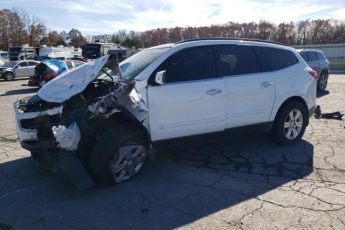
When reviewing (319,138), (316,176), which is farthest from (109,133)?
(319,138)

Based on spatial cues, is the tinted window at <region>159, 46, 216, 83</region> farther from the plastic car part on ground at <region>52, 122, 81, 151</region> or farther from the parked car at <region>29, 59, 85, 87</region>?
the parked car at <region>29, 59, 85, 87</region>

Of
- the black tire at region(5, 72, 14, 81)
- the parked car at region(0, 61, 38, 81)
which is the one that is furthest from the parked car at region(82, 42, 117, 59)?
the black tire at region(5, 72, 14, 81)

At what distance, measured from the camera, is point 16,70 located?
26125 millimetres

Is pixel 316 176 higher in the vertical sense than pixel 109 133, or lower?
lower

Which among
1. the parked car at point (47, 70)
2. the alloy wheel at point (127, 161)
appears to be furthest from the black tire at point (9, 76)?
the alloy wheel at point (127, 161)

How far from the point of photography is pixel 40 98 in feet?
15.2

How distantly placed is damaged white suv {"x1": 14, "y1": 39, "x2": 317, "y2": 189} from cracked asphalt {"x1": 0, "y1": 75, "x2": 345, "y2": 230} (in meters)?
0.34

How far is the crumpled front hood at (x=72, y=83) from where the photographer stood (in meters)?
4.27

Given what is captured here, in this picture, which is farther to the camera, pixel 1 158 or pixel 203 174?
pixel 1 158

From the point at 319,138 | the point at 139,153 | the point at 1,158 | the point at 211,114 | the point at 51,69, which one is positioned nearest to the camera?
the point at 139,153

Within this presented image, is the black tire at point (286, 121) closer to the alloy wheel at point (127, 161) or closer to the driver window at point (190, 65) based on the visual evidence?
the driver window at point (190, 65)

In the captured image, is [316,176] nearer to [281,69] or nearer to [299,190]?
[299,190]

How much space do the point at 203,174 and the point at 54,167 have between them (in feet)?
6.49

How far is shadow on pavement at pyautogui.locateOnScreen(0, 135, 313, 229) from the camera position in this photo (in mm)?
3646
